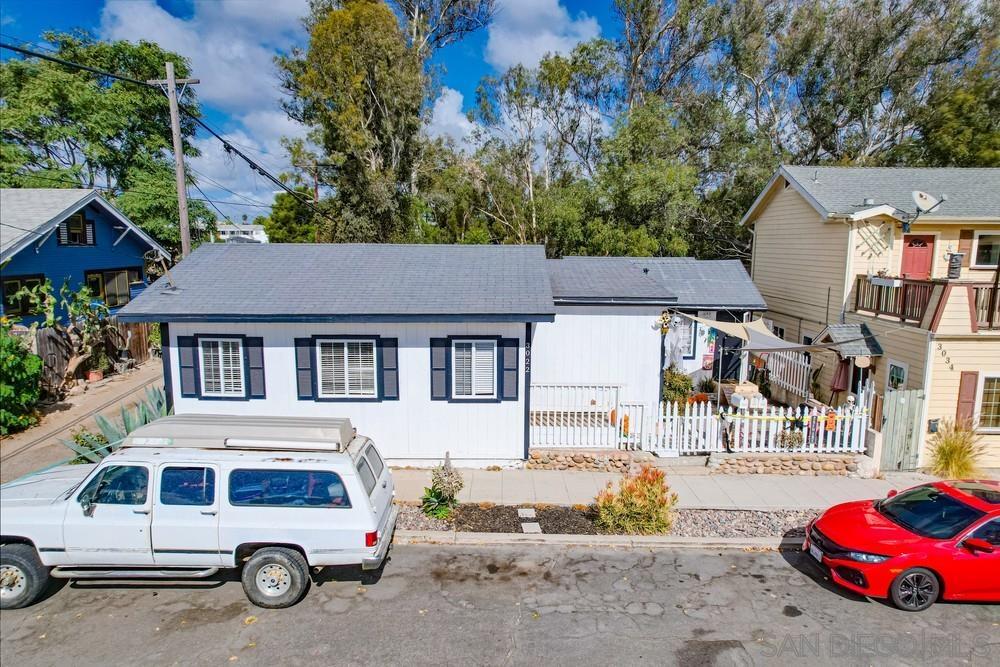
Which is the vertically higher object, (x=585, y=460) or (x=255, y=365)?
(x=255, y=365)

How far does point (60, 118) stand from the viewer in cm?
2745

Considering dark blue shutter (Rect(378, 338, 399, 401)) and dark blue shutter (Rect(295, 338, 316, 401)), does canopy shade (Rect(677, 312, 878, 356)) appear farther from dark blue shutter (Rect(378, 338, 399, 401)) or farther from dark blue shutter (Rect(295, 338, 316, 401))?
dark blue shutter (Rect(295, 338, 316, 401))

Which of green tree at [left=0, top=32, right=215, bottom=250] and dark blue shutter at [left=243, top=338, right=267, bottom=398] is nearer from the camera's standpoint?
dark blue shutter at [left=243, top=338, right=267, bottom=398]

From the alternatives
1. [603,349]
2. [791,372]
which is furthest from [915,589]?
[791,372]

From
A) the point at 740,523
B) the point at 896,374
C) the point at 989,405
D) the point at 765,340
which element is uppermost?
the point at 765,340

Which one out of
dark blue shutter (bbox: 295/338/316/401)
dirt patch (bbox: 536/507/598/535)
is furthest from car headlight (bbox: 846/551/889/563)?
dark blue shutter (bbox: 295/338/316/401)

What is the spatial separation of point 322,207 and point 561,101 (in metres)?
15.5

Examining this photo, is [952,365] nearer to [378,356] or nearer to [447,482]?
[447,482]

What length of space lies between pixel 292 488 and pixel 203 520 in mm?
1109

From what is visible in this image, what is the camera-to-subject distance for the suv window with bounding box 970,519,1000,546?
7320 millimetres

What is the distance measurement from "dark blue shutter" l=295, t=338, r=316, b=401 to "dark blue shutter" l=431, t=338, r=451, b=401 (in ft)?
8.32

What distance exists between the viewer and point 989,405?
41.6 ft

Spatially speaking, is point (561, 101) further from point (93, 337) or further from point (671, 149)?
point (93, 337)

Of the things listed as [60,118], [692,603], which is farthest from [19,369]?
[60,118]
